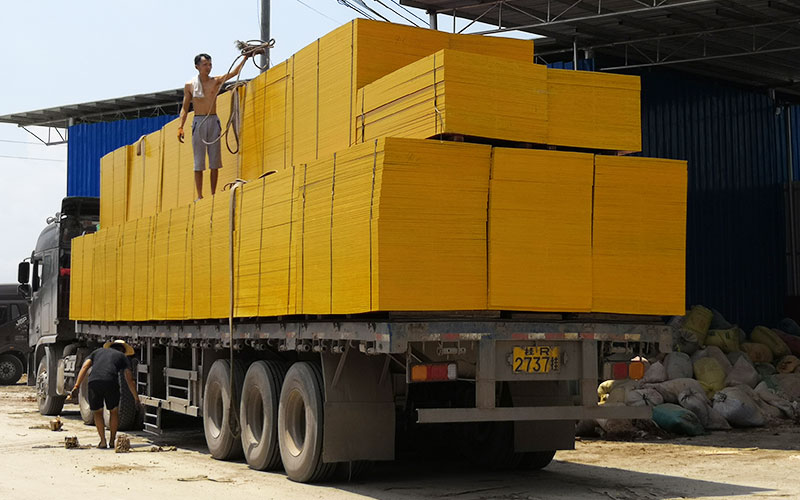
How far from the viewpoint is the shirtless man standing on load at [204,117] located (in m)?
12.1

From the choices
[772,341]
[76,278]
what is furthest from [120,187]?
[772,341]

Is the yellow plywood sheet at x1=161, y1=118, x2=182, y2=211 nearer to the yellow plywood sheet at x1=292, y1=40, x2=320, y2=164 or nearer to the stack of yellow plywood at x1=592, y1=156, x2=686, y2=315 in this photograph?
the yellow plywood sheet at x1=292, y1=40, x2=320, y2=164

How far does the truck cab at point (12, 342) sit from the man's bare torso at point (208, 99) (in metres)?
17.1

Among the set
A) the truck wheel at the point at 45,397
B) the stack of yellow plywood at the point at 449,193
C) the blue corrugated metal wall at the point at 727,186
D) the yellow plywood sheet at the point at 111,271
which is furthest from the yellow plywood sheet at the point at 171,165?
the blue corrugated metal wall at the point at 727,186

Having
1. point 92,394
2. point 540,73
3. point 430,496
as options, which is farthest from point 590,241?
point 92,394

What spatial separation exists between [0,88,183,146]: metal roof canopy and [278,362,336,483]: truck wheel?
2347 cm

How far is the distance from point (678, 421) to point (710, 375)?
304 cm

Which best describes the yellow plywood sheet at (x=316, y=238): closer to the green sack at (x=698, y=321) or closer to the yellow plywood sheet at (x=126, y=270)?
the yellow plywood sheet at (x=126, y=270)

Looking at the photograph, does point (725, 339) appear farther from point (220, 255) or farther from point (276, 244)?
point (276, 244)

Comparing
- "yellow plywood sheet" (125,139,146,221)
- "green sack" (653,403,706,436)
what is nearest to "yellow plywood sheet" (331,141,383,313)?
"yellow plywood sheet" (125,139,146,221)

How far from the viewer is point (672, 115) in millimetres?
22781

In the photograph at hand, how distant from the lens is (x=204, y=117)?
12.2 m

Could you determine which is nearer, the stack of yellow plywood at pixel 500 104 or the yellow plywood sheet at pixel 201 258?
the stack of yellow plywood at pixel 500 104

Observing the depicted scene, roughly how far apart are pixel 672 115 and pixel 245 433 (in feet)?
47.9
